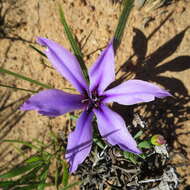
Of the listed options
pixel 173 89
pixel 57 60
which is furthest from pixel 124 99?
pixel 173 89

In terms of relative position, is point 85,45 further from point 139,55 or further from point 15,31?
point 15,31

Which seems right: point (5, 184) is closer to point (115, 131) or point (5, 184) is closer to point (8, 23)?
point (115, 131)

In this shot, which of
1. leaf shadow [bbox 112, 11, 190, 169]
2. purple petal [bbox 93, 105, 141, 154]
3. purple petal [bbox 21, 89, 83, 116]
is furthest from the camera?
leaf shadow [bbox 112, 11, 190, 169]

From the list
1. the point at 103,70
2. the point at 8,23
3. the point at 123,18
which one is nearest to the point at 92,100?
the point at 103,70

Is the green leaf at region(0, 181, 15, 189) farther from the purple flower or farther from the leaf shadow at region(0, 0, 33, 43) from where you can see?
the leaf shadow at region(0, 0, 33, 43)

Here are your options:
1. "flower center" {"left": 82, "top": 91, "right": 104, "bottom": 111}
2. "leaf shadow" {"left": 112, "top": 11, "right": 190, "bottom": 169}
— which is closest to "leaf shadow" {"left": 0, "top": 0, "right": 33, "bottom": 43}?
"leaf shadow" {"left": 112, "top": 11, "right": 190, "bottom": 169}

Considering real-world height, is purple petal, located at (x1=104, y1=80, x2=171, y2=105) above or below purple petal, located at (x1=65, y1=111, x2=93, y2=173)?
above
